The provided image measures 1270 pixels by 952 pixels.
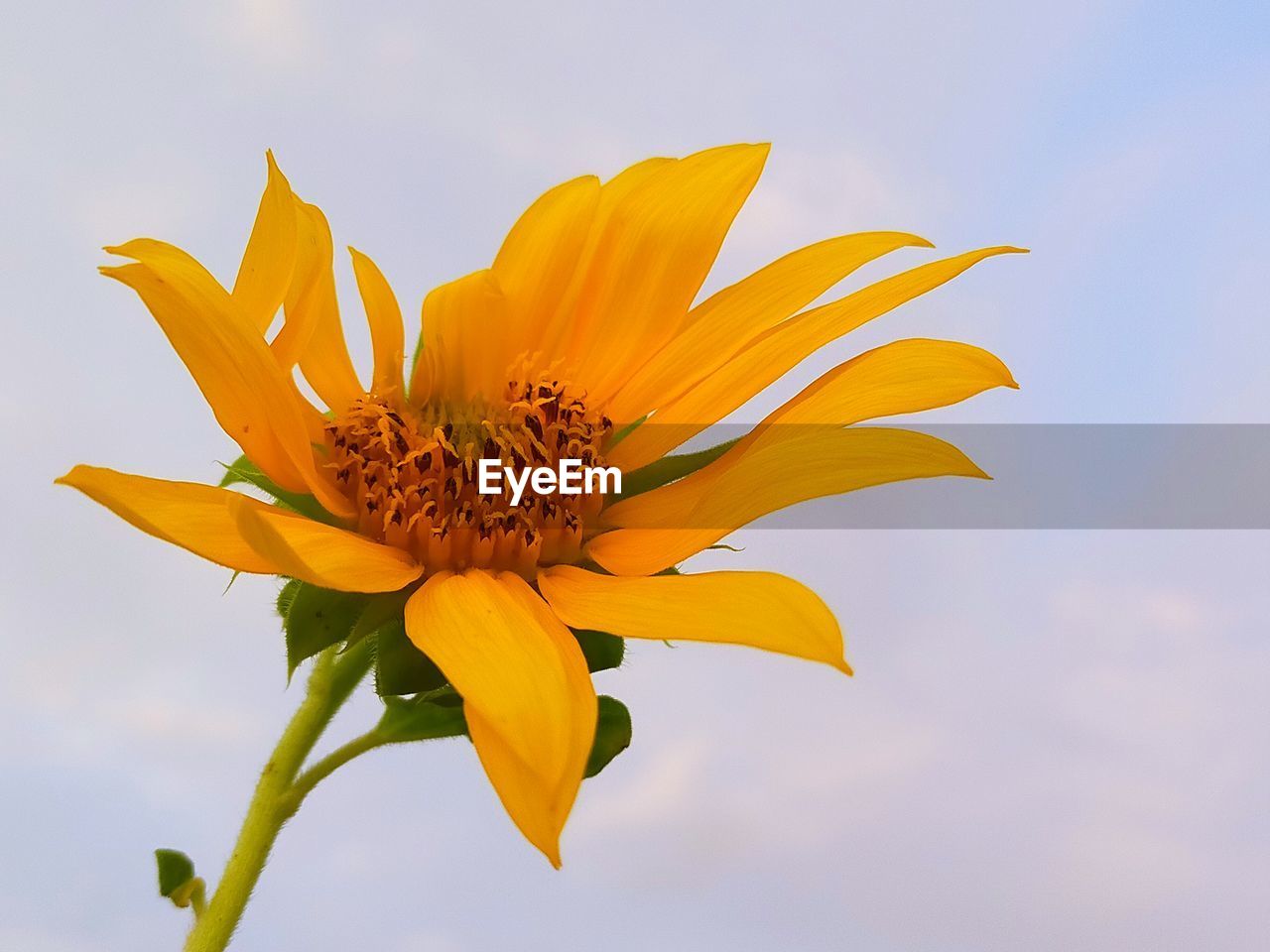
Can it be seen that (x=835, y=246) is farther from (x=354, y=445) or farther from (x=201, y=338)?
(x=201, y=338)

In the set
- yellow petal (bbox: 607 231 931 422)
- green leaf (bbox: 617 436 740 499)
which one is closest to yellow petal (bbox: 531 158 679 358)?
yellow petal (bbox: 607 231 931 422)

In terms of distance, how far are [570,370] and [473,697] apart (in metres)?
0.71

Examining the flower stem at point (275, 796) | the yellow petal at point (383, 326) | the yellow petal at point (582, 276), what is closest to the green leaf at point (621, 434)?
the yellow petal at point (582, 276)

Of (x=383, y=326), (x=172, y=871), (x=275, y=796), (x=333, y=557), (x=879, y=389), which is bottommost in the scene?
(x=172, y=871)

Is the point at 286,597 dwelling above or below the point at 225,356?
below

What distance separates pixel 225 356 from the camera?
49.7 inches

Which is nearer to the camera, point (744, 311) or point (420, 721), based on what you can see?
point (420, 721)

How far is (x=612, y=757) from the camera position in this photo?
123cm

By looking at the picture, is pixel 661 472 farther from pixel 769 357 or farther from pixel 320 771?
pixel 320 771

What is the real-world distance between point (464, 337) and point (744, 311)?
1.20 ft

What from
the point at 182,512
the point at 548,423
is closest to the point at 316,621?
the point at 182,512

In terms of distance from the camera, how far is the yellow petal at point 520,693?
930 mm

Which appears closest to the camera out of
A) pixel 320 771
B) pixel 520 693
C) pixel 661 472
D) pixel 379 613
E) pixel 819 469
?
pixel 520 693

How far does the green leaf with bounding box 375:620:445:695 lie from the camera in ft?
3.99
